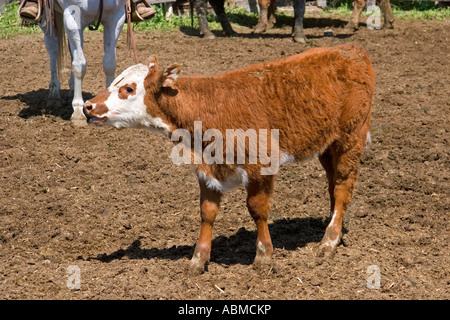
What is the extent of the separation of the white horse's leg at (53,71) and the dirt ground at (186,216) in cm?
15

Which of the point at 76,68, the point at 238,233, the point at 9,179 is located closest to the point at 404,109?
the point at 238,233

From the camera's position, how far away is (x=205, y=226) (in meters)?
4.82

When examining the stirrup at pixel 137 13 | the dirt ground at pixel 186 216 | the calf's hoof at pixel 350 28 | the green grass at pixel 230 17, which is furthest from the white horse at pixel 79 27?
the calf's hoof at pixel 350 28

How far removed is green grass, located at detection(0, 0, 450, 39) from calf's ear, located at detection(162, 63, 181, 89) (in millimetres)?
8458

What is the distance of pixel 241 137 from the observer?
15.0 feet

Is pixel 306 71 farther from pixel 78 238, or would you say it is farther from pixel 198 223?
pixel 78 238

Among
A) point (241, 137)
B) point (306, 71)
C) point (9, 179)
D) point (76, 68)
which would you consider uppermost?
point (306, 71)

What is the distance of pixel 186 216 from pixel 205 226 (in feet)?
3.43

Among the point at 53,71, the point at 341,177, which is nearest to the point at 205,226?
the point at 341,177

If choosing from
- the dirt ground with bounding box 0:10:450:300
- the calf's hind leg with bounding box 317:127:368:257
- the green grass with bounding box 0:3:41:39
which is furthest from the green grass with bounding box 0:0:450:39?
the calf's hind leg with bounding box 317:127:368:257

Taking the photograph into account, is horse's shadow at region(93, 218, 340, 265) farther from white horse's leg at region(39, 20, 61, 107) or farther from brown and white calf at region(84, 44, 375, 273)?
white horse's leg at region(39, 20, 61, 107)

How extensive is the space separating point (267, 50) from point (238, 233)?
6178mm

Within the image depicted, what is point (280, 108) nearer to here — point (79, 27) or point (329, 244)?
point (329, 244)

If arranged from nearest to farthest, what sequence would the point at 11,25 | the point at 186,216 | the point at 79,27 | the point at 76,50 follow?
the point at 186,216 → the point at 79,27 → the point at 76,50 → the point at 11,25
